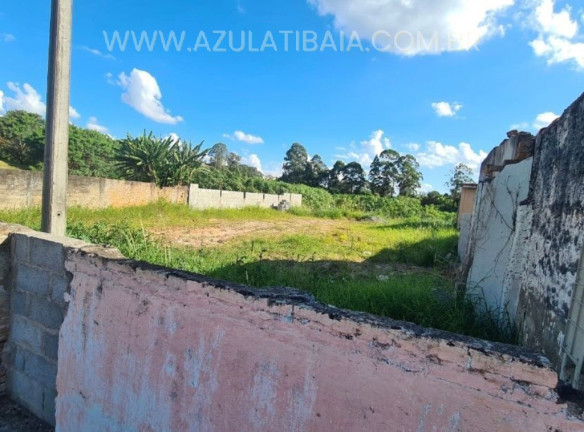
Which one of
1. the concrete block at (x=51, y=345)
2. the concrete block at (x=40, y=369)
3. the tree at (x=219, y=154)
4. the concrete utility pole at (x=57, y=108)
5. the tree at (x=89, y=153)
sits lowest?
the concrete block at (x=40, y=369)

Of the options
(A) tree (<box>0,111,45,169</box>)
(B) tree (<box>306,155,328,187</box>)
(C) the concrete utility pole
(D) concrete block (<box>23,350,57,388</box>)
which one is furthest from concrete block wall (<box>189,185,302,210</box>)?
(B) tree (<box>306,155,328,187</box>)

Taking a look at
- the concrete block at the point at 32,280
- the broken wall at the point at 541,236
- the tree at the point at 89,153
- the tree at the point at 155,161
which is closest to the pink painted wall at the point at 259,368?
the concrete block at the point at 32,280

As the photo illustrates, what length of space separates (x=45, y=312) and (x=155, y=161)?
12.7 m

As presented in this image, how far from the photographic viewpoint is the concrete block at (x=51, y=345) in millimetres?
2119

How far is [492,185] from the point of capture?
12.5 feet

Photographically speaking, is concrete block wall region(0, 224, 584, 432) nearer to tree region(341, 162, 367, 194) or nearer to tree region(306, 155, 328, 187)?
tree region(341, 162, 367, 194)

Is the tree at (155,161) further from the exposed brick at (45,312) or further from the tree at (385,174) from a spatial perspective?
the tree at (385,174)

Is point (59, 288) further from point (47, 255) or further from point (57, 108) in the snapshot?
point (57, 108)

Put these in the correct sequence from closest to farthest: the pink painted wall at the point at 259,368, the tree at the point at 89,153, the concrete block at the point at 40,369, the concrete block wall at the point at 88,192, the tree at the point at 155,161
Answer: the pink painted wall at the point at 259,368, the concrete block at the point at 40,369, the concrete block wall at the point at 88,192, the tree at the point at 155,161, the tree at the point at 89,153

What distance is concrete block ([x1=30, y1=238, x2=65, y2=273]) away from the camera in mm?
2051

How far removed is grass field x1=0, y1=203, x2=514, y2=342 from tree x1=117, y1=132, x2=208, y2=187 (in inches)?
111

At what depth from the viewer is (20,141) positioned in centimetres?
2491

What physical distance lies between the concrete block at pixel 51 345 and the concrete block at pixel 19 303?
0.28 metres

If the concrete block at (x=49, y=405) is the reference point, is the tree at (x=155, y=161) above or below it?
above
